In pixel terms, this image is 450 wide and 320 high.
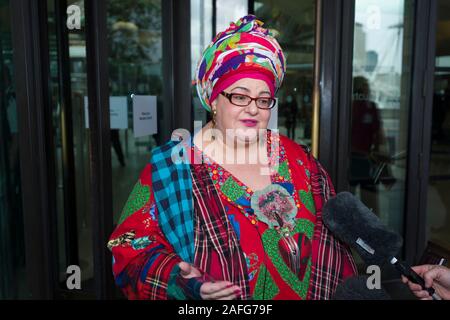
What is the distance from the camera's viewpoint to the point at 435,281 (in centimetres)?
126

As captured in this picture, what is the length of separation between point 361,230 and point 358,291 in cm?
16

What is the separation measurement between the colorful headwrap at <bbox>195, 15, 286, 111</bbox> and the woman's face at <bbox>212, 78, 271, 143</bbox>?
0.02 m

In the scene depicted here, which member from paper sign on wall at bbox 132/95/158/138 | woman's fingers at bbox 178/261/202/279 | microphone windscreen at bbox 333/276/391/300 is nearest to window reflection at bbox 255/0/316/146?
paper sign on wall at bbox 132/95/158/138

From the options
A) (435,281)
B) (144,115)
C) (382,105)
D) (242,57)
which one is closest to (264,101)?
(242,57)

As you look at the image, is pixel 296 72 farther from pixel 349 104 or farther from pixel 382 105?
pixel 349 104

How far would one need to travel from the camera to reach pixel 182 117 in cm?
257

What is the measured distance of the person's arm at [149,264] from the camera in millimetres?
1055

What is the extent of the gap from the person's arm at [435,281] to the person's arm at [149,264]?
0.55 m

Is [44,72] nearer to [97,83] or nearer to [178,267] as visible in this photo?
[97,83]

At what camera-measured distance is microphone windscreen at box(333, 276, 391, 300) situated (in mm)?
1121

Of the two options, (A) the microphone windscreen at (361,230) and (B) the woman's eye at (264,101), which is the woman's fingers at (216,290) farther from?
(B) the woman's eye at (264,101)

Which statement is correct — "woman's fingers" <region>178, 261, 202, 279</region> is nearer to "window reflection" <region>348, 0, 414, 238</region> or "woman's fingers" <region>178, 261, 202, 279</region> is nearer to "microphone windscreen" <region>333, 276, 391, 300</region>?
→ "microphone windscreen" <region>333, 276, 391, 300</region>

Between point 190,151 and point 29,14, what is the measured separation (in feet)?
3.31
